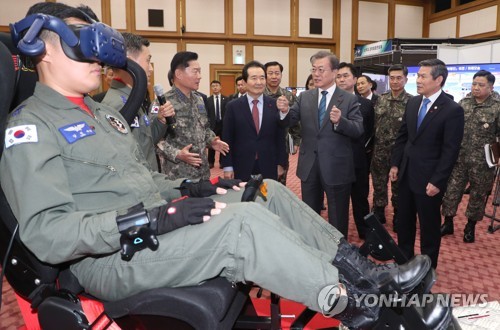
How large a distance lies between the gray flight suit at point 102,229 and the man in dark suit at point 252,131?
5.86 feet

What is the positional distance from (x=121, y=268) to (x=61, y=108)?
59 centimetres

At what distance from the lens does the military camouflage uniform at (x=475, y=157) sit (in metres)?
3.88

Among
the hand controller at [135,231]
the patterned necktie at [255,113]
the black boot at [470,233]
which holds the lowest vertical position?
the black boot at [470,233]

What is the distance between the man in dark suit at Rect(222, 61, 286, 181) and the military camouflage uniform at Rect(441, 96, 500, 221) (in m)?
1.99

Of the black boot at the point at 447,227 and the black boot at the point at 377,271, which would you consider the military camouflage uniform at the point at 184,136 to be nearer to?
the black boot at the point at 377,271

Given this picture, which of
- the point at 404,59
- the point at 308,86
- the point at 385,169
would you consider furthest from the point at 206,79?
the point at 385,169

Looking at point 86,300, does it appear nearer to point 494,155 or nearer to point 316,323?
point 316,323

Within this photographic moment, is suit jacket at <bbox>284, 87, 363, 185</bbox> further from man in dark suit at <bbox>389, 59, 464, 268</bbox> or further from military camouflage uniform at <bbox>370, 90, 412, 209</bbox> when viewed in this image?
military camouflage uniform at <bbox>370, 90, 412, 209</bbox>

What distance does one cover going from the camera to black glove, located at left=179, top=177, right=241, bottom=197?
1.63m

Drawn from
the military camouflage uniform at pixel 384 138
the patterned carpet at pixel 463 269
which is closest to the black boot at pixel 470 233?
the patterned carpet at pixel 463 269

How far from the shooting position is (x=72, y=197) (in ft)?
3.99

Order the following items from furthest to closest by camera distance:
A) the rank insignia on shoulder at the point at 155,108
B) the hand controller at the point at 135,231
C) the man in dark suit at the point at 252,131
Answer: the man in dark suit at the point at 252,131 → the rank insignia on shoulder at the point at 155,108 → the hand controller at the point at 135,231

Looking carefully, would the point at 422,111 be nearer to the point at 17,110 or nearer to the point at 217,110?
the point at 17,110

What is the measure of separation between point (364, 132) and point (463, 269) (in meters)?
1.62
